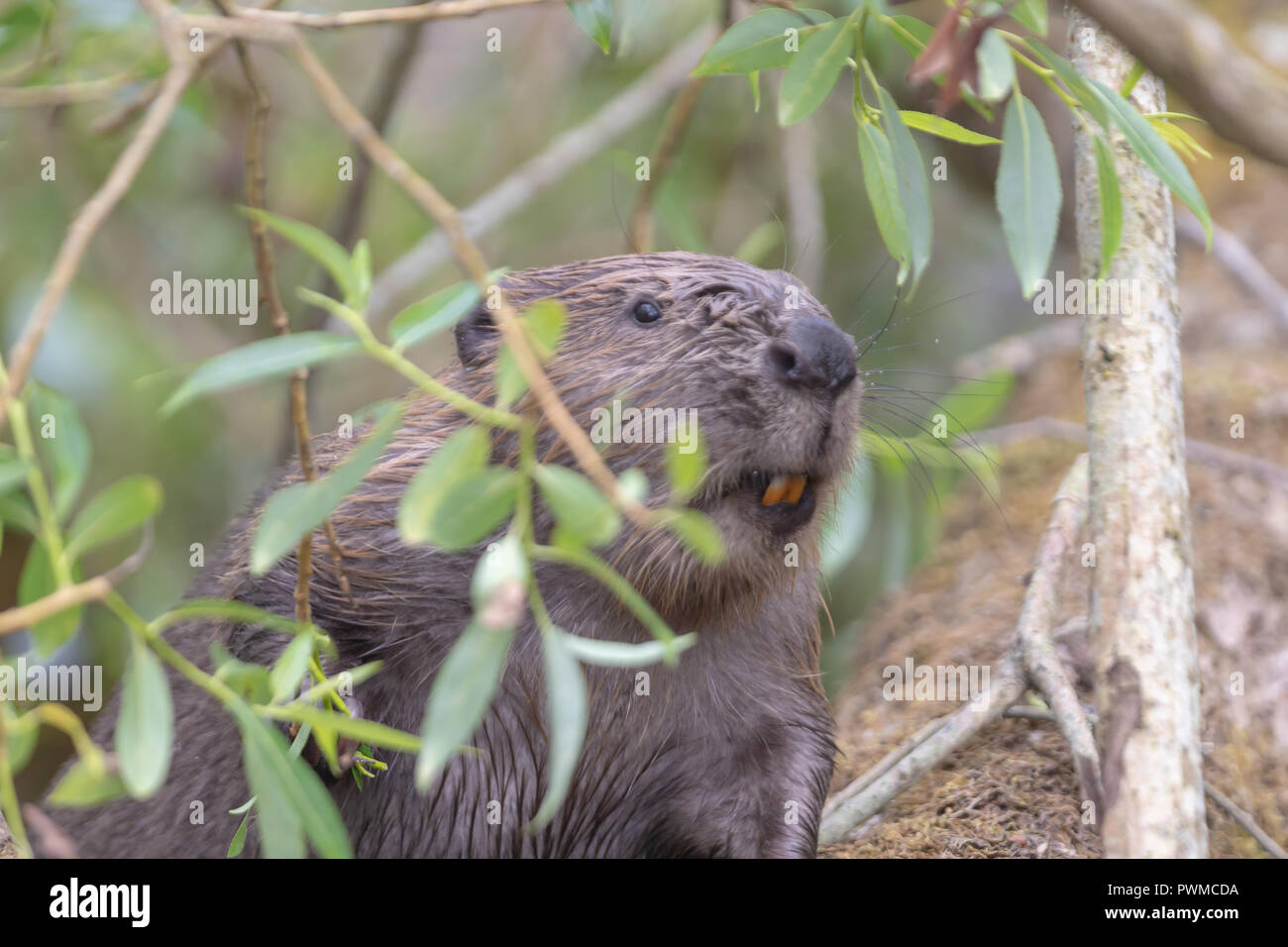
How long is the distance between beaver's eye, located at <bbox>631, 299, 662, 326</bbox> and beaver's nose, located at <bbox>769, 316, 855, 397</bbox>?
559 mm

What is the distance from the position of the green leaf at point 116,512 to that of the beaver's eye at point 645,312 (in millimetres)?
1632

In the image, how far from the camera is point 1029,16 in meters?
2.54

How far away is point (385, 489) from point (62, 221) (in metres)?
3.21

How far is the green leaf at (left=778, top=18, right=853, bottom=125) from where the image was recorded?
7.89ft

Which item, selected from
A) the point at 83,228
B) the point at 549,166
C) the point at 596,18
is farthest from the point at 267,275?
the point at 549,166

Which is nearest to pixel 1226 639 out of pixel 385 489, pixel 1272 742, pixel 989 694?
pixel 1272 742

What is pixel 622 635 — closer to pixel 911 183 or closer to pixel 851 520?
pixel 911 183

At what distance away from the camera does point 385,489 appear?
11.1 ft

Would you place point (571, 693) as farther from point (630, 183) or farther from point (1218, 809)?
A: point (630, 183)

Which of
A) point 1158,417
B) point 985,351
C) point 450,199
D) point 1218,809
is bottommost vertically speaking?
point 1218,809

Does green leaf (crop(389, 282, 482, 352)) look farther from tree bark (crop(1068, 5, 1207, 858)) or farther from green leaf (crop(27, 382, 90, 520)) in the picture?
tree bark (crop(1068, 5, 1207, 858))

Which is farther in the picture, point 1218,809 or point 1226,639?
point 1226,639

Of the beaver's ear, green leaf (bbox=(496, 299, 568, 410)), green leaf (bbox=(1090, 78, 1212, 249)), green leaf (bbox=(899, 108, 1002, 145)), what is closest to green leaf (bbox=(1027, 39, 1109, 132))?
green leaf (bbox=(1090, 78, 1212, 249))

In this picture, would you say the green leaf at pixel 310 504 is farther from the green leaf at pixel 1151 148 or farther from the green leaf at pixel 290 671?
the green leaf at pixel 1151 148
